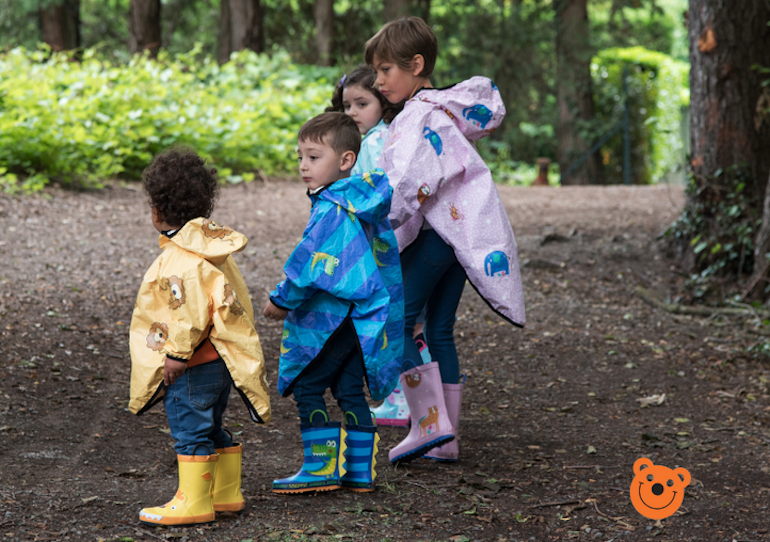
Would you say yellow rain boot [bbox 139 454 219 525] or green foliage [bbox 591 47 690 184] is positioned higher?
green foliage [bbox 591 47 690 184]

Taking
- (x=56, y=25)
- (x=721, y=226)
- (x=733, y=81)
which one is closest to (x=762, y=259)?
(x=721, y=226)

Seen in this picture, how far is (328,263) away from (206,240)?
39cm

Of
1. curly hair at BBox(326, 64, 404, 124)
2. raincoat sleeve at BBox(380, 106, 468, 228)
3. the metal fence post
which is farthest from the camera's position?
the metal fence post

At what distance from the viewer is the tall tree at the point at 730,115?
6113mm

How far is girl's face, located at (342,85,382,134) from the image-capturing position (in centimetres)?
333

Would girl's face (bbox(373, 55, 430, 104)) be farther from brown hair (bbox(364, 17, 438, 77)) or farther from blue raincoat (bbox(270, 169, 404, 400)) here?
blue raincoat (bbox(270, 169, 404, 400))

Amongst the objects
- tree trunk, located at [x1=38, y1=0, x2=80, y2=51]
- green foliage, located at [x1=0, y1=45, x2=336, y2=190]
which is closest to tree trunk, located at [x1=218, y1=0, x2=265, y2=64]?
green foliage, located at [x1=0, y1=45, x2=336, y2=190]

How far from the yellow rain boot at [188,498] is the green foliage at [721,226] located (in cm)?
459

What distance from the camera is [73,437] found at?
10.3 ft

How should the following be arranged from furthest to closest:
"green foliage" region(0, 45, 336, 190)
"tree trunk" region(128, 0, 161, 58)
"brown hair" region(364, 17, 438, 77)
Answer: "tree trunk" region(128, 0, 161, 58), "green foliage" region(0, 45, 336, 190), "brown hair" region(364, 17, 438, 77)

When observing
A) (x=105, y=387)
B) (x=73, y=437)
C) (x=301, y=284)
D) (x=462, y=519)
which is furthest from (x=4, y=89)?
(x=462, y=519)

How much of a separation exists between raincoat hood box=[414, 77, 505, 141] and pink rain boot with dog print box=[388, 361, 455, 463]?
3.10 ft

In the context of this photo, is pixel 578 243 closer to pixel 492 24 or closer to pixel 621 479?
pixel 621 479

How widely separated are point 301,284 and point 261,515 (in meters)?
0.76
